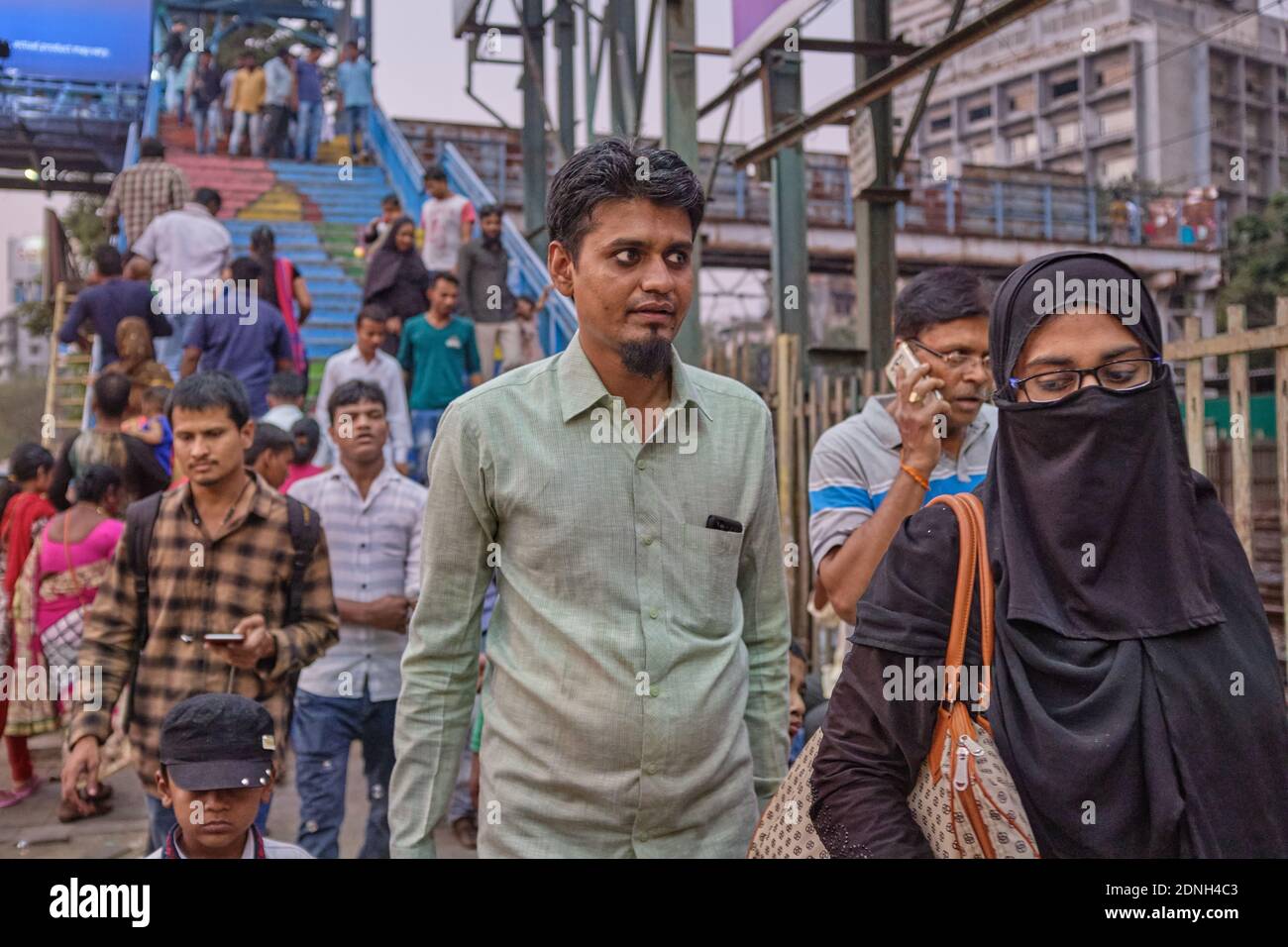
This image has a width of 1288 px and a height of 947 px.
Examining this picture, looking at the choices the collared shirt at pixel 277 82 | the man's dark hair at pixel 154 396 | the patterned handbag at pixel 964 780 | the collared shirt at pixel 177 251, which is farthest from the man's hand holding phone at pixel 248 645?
the collared shirt at pixel 277 82

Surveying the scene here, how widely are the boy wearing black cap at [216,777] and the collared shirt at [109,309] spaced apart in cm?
597

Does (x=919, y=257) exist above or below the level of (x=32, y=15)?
below

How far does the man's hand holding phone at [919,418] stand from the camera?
114 inches

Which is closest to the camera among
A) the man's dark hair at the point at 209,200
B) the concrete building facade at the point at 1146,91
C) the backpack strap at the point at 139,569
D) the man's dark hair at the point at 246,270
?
the backpack strap at the point at 139,569

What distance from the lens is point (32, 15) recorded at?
667 inches

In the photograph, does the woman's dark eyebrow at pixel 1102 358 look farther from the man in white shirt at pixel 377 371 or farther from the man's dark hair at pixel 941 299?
the man in white shirt at pixel 377 371

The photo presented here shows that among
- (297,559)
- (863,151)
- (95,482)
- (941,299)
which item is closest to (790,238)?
(863,151)

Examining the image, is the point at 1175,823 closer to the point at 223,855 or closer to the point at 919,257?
the point at 223,855

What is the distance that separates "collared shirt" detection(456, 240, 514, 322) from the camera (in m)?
9.44

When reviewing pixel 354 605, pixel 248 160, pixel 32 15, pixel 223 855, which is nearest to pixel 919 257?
pixel 248 160

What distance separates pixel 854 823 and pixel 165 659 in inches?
97.4

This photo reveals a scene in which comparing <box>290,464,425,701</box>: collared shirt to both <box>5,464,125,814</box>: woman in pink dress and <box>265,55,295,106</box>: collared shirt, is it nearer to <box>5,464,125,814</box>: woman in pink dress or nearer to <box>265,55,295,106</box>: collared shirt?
<box>5,464,125,814</box>: woman in pink dress

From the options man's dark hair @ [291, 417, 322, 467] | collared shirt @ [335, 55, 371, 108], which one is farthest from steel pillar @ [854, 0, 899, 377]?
collared shirt @ [335, 55, 371, 108]
